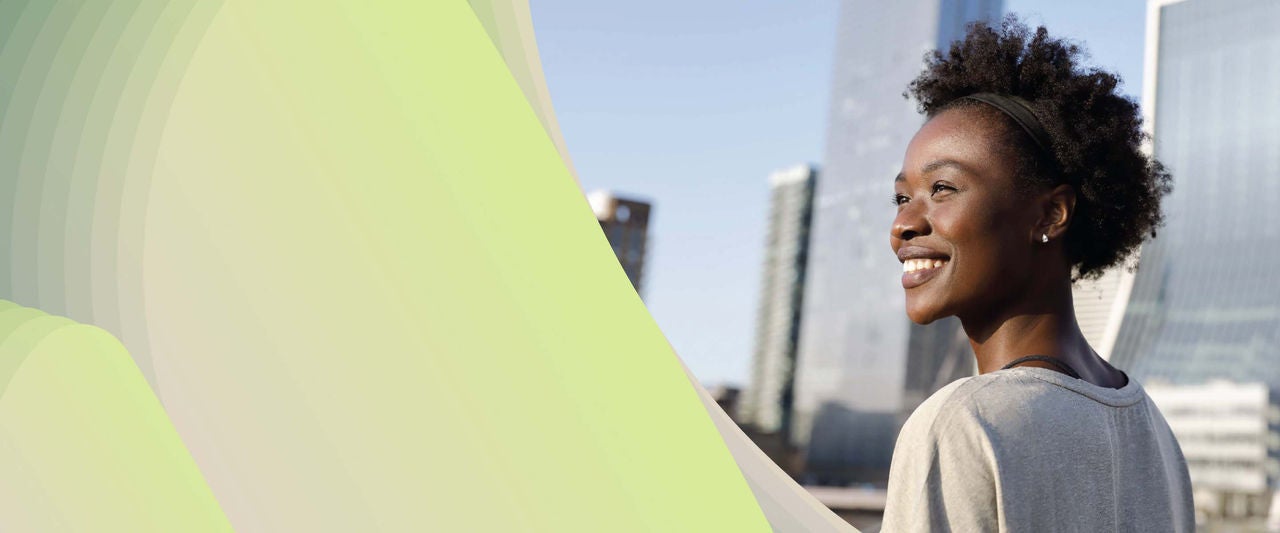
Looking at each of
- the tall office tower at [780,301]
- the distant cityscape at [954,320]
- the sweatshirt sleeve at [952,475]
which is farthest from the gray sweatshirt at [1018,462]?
the tall office tower at [780,301]

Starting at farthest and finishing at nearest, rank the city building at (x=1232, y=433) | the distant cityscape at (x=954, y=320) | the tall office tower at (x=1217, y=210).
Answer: the city building at (x=1232, y=433) < the distant cityscape at (x=954, y=320) < the tall office tower at (x=1217, y=210)

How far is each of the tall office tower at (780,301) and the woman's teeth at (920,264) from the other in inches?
3438

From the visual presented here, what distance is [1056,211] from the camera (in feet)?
4.27

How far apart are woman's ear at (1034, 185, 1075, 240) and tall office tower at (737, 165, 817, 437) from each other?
87355mm

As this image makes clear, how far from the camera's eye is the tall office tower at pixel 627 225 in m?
65.5

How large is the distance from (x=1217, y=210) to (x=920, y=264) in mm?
62083

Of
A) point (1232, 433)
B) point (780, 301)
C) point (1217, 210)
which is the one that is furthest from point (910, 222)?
point (780, 301)

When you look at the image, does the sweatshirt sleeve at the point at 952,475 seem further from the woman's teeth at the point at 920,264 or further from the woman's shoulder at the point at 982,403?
the woman's teeth at the point at 920,264

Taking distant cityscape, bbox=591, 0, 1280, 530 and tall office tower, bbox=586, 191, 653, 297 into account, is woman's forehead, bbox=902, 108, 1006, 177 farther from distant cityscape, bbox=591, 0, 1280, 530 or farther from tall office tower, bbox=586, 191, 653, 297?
tall office tower, bbox=586, 191, 653, 297

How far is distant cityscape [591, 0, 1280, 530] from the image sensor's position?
179 feet

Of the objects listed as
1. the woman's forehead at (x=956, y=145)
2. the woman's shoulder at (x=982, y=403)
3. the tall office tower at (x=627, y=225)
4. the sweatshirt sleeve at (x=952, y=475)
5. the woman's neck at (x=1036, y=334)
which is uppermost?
the tall office tower at (x=627, y=225)

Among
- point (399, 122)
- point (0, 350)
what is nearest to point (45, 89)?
point (0, 350)

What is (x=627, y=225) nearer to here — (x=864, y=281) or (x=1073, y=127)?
(x=864, y=281)

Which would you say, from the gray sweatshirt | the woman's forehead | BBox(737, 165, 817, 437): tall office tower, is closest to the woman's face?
the woman's forehead
